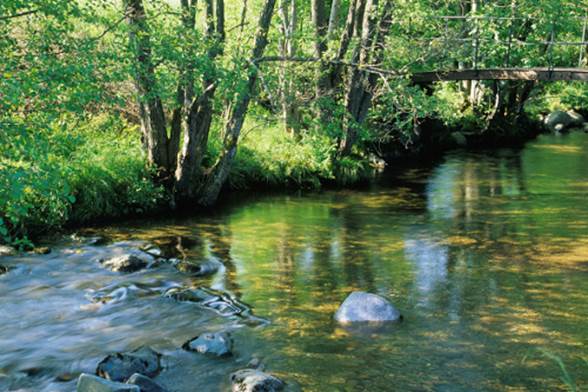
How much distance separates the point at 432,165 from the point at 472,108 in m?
6.90

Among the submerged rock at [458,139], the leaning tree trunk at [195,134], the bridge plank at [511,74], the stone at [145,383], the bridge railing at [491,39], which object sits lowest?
the stone at [145,383]

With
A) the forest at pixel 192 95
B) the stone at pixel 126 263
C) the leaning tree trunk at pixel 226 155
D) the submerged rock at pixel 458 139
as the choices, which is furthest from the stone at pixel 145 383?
the submerged rock at pixel 458 139

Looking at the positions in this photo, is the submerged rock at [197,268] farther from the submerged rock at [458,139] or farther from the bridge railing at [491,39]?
the submerged rock at [458,139]

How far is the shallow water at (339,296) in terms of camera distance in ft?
24.7

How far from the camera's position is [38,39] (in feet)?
30.2

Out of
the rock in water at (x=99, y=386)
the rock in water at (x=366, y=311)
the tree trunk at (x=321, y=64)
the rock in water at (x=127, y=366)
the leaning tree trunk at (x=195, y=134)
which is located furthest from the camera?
the tree trunk at (x=321, y=64)

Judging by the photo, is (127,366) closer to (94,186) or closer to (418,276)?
(418,276)

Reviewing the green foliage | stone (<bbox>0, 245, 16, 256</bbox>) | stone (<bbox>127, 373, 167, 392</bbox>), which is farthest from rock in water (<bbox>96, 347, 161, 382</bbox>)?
stone (<bbox>0, 245, 16, 256</bbox>)

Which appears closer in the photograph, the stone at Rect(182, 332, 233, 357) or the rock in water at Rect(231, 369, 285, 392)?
the rock in water at Rect(231, 369, 285, 392)

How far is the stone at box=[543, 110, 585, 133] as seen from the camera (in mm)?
33812

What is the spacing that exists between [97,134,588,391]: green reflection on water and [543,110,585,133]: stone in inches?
611

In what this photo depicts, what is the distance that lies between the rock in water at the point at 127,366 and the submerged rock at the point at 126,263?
356cm

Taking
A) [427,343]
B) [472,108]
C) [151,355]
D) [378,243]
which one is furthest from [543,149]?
[151,355]

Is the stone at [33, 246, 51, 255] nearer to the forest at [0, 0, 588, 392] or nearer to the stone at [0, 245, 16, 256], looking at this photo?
the forest at [0, 0, 588, 392]
